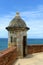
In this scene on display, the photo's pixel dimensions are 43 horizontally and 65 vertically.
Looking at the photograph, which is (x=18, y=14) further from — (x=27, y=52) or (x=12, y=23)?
(x=27, y=52)

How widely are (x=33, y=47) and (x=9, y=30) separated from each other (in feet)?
10.5

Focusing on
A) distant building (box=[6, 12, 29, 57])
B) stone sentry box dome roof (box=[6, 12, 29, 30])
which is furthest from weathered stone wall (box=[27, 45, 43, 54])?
stone sentry box dome roof (box=[6, 12, 29, 30])

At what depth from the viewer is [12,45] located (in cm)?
1293

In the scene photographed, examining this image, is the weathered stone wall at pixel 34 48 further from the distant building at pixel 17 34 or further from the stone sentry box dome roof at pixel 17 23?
the stone sentry box dome roof at pixel 17 23

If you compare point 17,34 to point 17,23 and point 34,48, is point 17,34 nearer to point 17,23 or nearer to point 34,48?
point 17,23

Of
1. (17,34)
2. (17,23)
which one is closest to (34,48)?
(17,34)

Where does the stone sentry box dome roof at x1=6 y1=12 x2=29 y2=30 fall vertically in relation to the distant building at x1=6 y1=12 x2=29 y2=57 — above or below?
above

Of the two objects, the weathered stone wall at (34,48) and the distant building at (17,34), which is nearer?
the distant building at (17,34)

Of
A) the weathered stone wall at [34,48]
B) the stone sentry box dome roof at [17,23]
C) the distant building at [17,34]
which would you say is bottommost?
the weathered stone wall at [34,48]

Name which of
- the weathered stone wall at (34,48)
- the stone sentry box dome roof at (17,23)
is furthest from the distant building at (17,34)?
the weathered stone wall at (34,48)

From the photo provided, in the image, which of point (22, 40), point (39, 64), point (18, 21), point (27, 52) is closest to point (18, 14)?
point (18, 21)

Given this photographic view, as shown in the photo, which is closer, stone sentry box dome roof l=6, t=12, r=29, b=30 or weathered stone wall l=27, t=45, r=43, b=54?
stone sentry box dome roof l=6, t=12, r=29, b=30

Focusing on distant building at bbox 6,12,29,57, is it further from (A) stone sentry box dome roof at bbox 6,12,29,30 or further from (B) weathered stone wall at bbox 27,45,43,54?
(B) weathered stone wall at bbox 27,45,43,54

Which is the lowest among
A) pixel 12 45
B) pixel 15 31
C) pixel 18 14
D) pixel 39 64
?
pixel 39 64
